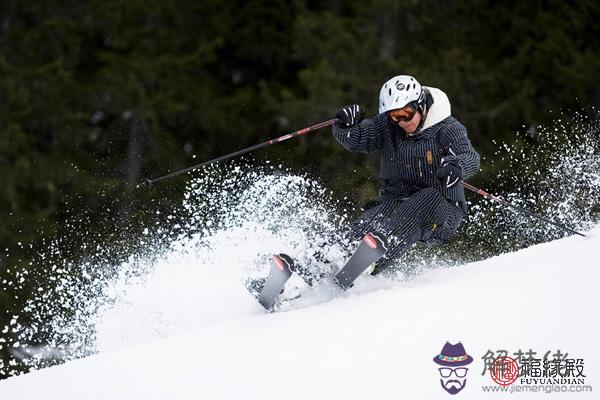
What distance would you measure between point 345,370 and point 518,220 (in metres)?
6.06

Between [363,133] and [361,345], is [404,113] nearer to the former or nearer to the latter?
[363,133]

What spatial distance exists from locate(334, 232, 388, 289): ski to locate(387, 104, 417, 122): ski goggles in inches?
31.4

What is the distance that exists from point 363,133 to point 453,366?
2290mm

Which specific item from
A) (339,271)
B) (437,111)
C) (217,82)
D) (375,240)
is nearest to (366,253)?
(375,240)

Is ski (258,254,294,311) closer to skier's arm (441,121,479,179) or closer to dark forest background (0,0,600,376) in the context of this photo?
skier's arm (441,121,479,179)

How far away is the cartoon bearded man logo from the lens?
15.9ft

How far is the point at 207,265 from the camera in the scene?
29.2ft

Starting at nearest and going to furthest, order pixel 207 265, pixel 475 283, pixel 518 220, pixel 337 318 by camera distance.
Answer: pixel 337 318, pixel 475 283, pixel 207 265, pixel 518 220

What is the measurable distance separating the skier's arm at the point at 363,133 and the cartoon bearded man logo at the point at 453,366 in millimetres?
2034

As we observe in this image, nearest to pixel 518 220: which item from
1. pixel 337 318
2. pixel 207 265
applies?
pixel 207 265

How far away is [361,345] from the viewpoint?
5367mm

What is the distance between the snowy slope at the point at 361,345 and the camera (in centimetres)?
498

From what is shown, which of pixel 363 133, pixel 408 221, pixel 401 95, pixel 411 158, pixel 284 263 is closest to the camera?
pixel 284 263

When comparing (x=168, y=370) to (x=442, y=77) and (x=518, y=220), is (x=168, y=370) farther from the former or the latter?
(x=442, y=77)
